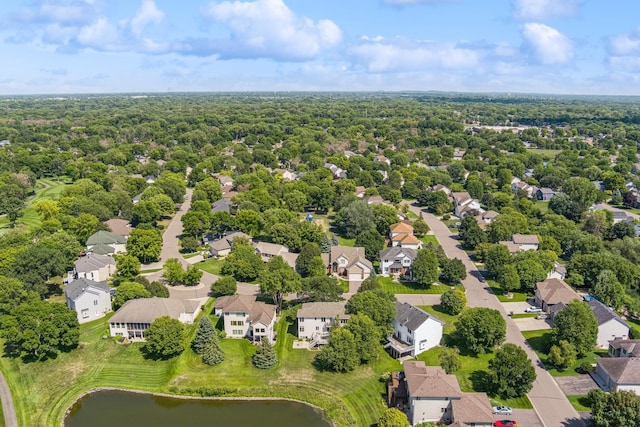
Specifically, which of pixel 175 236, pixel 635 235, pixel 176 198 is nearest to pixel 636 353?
pixel 635 235

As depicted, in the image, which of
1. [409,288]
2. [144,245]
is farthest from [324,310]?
[144,245]

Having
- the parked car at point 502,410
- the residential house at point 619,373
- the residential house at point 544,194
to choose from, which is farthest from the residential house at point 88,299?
the residential house at point 544,194

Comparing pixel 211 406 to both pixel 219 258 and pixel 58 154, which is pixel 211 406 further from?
pixel 58 154

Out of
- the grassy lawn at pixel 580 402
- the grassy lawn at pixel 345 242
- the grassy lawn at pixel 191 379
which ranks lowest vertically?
the grassy lawn at pixel 191 379

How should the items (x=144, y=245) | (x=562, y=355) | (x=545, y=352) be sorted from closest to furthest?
(x=562, y=355), (x=545, y=352), (x=144, y=245)

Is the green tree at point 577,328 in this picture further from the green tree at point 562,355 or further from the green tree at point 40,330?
the green tree at point 40,330

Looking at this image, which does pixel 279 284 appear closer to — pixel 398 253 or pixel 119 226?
pixel 398 253
